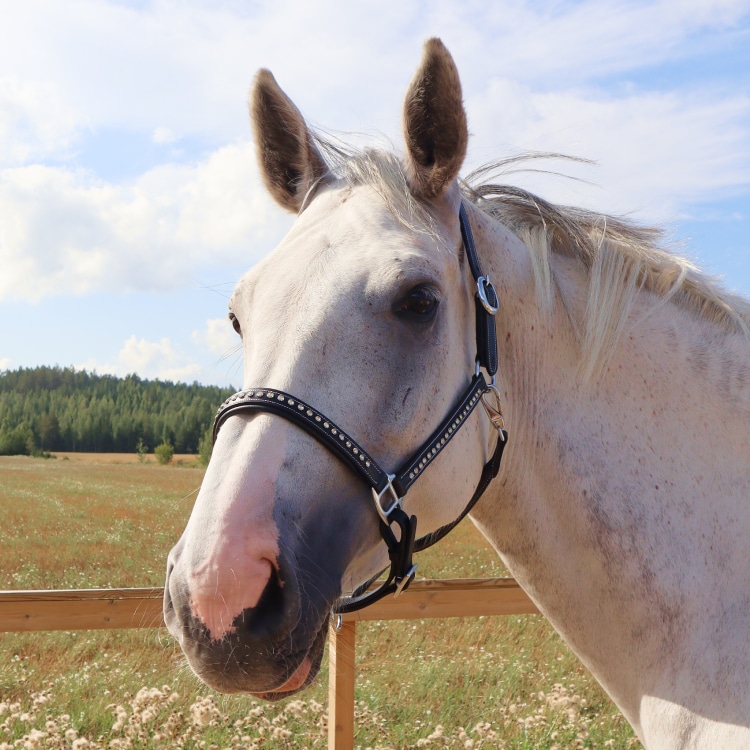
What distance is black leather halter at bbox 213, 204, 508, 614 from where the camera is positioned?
61.2 inches

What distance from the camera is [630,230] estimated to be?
7.50 feet

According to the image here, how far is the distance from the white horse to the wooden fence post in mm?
2257

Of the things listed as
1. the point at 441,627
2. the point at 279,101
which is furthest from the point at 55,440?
the point at 279,101

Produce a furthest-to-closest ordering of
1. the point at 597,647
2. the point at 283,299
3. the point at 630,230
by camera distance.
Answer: the point at 630,230 → the point at 597,647 → the point at 283,299

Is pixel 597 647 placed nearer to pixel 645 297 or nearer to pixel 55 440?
pixel 645 297

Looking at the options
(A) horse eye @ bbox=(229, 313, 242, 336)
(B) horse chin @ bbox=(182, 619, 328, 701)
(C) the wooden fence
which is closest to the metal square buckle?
(B) horse chin @ bbox=(182, 619, 328, 701)

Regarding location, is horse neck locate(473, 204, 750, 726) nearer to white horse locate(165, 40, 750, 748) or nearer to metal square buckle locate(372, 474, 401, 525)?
white horse locate(165, 40, 750, 748)

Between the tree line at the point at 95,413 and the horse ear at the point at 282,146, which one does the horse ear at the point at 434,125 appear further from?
the tree line at the point at 95,413

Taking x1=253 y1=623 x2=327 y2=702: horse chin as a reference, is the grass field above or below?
below

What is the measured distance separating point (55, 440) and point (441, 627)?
62.7 meters

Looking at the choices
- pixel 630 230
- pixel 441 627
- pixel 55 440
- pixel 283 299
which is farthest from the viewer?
pixel 55 440

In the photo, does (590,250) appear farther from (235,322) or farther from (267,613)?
(267,613)

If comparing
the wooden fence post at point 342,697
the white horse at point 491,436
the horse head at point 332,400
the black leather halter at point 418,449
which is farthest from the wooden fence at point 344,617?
the horse head at point 332,400

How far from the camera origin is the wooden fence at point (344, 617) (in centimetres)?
365
